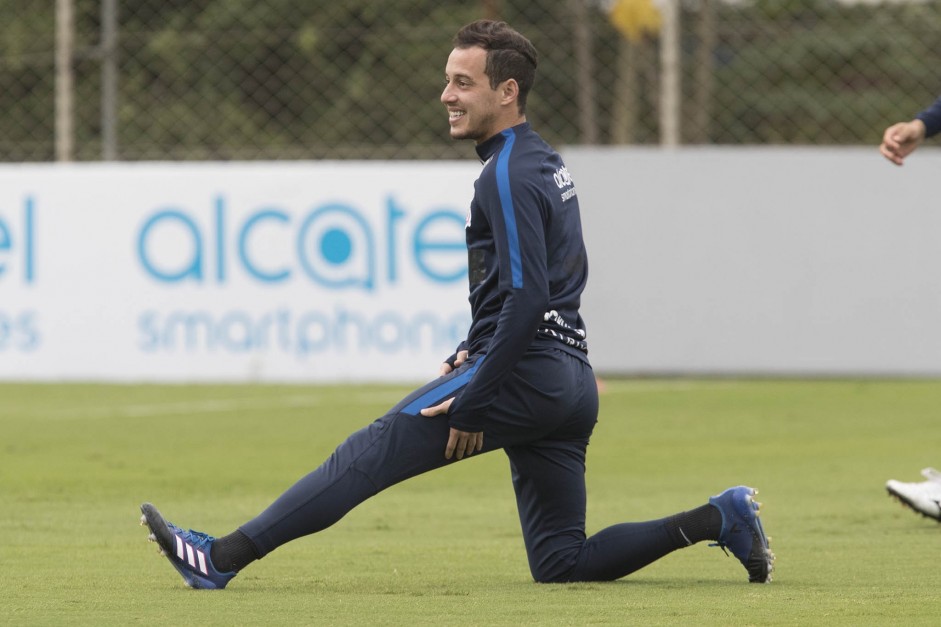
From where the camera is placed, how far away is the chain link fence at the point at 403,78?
645 inches

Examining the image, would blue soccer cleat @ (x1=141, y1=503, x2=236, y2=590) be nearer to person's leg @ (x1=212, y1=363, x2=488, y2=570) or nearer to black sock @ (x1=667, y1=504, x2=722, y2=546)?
person's leg @ (x1=212, y1=363, x2=488, y2=570)

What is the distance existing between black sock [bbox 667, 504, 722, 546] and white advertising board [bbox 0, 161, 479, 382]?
30.8 ft

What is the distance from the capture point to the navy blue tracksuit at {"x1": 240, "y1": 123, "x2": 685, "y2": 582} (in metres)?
4.74

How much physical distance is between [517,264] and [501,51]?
64 cm

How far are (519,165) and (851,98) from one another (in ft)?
43.7

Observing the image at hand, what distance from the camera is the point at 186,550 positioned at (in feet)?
16.3

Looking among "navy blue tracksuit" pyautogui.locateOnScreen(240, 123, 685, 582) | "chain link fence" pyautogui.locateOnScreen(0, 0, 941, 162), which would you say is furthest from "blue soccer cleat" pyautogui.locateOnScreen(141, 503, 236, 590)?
"chain link fence" pyautogui.locateOnScreen(0, 0, 941, 162)

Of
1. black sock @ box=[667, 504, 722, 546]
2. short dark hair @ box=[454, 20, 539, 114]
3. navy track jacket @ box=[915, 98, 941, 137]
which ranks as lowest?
black sock @ box=[667, 504, 722, 546]

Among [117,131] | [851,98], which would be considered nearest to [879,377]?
[851,98]

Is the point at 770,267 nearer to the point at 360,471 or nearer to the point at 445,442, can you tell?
the point at 445,442

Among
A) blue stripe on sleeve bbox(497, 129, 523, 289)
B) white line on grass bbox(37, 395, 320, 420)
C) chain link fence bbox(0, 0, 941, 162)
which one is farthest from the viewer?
chain link fence bbox(0, 0, 941, 162)

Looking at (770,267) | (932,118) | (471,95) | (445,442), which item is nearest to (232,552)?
(445,442)

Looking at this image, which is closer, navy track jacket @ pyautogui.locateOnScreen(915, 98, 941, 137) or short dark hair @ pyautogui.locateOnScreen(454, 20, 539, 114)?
short dark hair @ pyautogui.locateOnScreen(454, 20, 539, 114)

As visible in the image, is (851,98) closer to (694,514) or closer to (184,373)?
(184,373)
